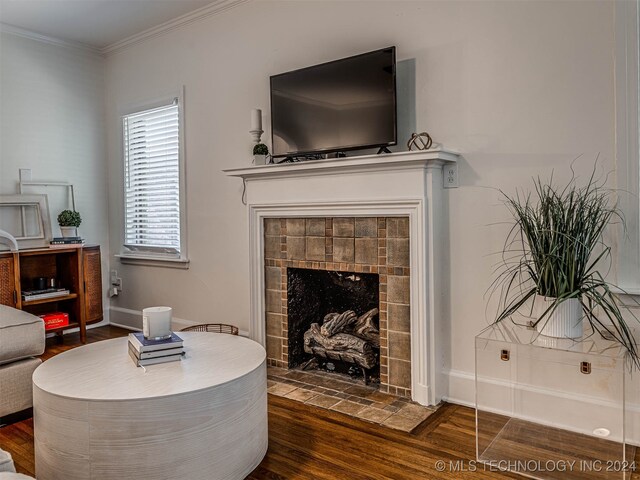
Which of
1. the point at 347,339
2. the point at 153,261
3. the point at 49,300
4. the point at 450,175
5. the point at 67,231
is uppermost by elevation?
the point at 450,175

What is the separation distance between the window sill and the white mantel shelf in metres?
1.15

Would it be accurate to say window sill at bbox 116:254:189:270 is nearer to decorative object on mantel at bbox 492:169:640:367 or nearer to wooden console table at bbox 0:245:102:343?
wooden console table at bbox 0:245:102:343

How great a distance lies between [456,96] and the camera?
270cm

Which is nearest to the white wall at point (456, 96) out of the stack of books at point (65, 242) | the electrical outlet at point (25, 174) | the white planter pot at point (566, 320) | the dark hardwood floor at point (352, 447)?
the dark hardwood floor at point (352, 447)

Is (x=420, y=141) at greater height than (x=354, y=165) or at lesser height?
greater

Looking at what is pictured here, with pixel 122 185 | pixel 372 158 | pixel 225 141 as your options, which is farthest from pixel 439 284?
pixel 122 185

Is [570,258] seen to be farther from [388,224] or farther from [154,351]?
[154,351]

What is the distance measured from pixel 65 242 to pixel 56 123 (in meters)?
1.13

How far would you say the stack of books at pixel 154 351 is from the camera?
6.88 feet

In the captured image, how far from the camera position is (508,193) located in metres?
2.56

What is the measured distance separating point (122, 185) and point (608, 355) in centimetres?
423

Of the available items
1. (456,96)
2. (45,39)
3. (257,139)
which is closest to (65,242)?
(45,39)

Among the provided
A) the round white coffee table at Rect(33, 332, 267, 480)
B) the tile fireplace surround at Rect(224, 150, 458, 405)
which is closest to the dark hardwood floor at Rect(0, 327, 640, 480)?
the round white coffee table at Rect(33, 332, 267, 480)

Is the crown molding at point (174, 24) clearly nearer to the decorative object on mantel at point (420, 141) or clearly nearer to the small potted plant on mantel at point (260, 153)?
the small potted plant on mantel at point (260, 153)
